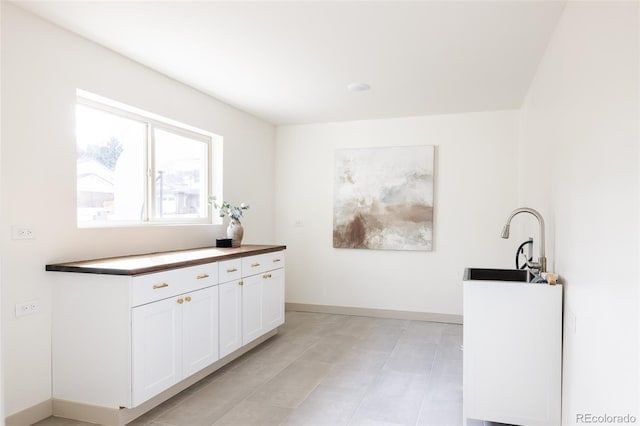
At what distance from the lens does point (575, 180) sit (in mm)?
2121

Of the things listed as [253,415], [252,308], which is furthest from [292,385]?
[252,308]

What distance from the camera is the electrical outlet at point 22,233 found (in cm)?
242

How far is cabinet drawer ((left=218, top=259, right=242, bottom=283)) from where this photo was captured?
3340mm

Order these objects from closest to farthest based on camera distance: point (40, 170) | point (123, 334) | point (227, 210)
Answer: point (123, 334) → point (40, 170) → point (227, 210)

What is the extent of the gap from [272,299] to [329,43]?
2387 mm

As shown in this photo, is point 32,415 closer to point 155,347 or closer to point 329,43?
point 155,347

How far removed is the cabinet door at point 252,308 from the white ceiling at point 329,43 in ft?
5.80

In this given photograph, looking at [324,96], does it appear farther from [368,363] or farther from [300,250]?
[368,363]

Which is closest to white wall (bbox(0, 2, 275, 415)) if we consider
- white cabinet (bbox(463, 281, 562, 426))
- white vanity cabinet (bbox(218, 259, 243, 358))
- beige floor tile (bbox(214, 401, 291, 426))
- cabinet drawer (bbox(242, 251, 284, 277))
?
white vanity cabinet (bbox(218, 259, 243, 358))

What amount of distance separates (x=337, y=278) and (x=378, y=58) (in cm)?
296

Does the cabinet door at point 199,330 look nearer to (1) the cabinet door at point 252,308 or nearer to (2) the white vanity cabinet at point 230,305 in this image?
(2) the white vanity cabinet at point 230,305

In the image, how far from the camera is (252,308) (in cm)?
378

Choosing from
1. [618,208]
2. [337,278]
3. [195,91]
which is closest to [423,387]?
[618,208]

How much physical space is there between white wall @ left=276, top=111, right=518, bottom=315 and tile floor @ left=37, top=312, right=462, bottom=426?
0.74m
